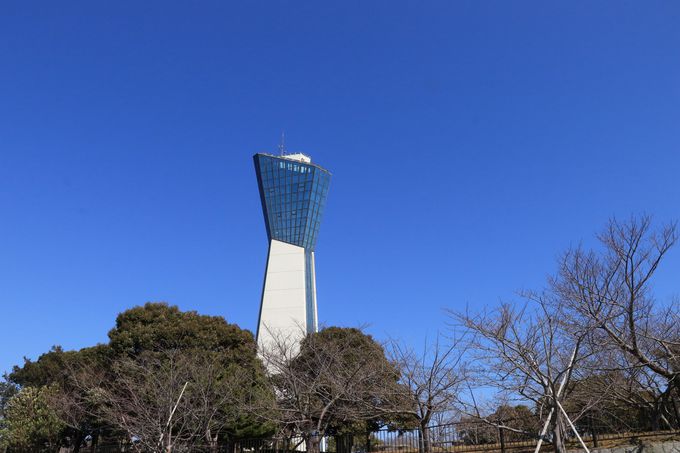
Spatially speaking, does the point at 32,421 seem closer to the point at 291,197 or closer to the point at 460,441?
the point at 460,441

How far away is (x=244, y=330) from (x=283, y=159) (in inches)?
1233

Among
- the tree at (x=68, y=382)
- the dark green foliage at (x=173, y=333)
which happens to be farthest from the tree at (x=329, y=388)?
the tree at (x=68, y=382)

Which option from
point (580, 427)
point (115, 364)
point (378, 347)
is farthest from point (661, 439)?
point (115, 364)

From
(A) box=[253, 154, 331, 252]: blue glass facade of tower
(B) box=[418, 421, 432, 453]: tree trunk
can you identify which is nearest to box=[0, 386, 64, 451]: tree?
(B) box=[418, 421, 432, 453]: tree trunk

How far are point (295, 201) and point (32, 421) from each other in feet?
113

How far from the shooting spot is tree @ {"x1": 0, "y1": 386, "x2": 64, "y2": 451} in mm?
26281

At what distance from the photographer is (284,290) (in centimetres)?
5731

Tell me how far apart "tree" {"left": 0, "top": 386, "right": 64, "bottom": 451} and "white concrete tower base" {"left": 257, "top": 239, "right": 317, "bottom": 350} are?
29453 millimetres

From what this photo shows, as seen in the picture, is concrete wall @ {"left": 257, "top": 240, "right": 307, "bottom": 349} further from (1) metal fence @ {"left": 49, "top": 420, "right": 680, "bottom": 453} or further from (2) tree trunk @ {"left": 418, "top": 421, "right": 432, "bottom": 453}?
(2) tree trunk @ {"left": 418, "top": 421, "right": 432, "bottom": 453}

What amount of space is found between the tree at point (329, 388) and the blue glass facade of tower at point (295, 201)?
29.0m

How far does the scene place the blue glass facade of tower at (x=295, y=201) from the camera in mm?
56844

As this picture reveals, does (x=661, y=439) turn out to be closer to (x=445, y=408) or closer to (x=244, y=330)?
(x=445, y=408)

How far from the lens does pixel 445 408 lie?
16.2 meters

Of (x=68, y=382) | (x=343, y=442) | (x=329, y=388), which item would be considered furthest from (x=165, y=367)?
(x=68, y=382)
